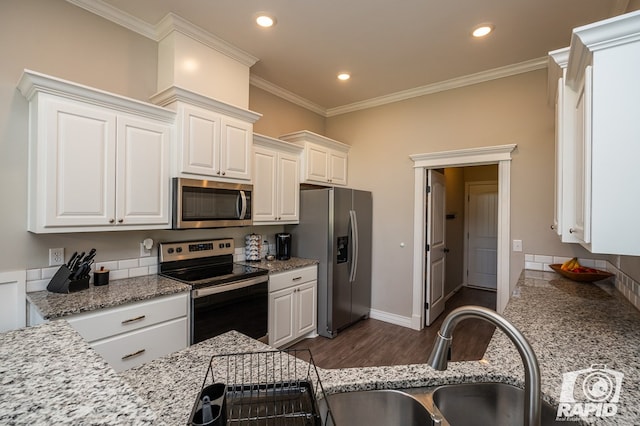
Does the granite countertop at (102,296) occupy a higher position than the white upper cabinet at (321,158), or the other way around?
the white upper cabinet at (321,158)

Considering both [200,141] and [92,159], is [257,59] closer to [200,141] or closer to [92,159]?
[200,141]

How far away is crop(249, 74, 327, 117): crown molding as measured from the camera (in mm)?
3536

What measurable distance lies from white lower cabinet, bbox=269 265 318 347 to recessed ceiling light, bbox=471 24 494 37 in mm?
2723

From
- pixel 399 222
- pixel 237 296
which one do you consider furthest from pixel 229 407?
pixel 399 222

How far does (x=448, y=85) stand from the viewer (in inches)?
140

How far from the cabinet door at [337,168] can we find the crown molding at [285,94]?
0.78 metres

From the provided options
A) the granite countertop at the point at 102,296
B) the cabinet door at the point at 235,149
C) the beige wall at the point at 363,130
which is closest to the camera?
the granite countertop at the point at 102,296

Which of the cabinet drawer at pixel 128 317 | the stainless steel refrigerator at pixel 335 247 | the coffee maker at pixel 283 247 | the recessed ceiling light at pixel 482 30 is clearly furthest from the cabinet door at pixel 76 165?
the recessed ceiling light at pixel 482 30

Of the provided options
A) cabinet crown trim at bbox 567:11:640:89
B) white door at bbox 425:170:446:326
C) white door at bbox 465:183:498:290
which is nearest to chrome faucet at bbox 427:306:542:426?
cabinet crown trim at bbox 567:11:640:89

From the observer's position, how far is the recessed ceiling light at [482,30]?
8.20 feet

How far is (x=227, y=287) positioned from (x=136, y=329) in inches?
26.3

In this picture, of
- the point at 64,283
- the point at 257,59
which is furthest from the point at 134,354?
the point at 257,59

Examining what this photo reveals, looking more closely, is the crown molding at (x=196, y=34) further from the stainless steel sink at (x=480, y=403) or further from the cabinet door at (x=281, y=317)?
the stainless steel sink at (x=480, y=403)

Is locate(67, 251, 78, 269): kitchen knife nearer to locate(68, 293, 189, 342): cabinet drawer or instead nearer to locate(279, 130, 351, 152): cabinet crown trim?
locate(68, 293, 189, 342): cabinet drawer
